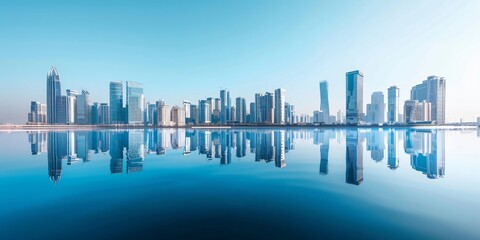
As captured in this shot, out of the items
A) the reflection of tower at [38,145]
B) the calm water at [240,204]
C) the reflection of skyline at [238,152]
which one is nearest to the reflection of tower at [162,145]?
the reflection of skyline at [238,152]

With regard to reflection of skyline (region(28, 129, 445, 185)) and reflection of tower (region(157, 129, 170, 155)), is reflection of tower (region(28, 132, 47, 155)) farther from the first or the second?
reflection of tower (region(157, 129, 170, 155))

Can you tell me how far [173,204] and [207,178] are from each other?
20.1 ft

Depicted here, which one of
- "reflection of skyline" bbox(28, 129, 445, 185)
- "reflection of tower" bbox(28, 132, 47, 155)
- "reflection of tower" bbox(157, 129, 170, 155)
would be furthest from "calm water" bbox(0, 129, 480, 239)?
"reflection of tower" bbox(28, 132, 47, 155)

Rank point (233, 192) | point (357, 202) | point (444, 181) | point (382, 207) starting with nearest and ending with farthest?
point (382, 207), point (357, 202), point (233, 192), point (444, 181)

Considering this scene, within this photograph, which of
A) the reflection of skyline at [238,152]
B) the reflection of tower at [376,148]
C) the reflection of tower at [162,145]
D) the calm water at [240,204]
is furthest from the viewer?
the reflection of tower at [162,145]

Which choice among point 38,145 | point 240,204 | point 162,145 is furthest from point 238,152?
point 38,145

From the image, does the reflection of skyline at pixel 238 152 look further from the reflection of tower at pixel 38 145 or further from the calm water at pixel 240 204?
the calm water at pixel 240 204

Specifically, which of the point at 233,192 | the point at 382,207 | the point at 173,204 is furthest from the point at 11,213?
the point at 382,207

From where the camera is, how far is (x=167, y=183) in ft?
50.2

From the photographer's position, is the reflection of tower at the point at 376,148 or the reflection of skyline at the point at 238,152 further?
the reflection of tower at the point at 376,148

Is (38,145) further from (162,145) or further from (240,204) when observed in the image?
(240,204)

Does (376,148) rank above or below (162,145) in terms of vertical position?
above

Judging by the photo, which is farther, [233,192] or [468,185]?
[468,185]

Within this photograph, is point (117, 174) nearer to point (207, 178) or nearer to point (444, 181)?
point (207, 178)
